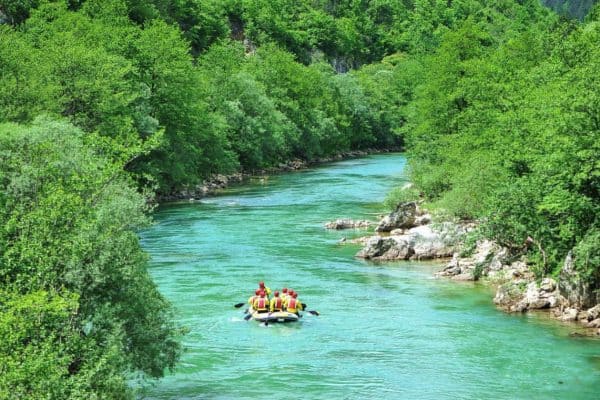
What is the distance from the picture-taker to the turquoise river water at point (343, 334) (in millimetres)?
24719

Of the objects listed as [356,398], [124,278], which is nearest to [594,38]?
[356,398]

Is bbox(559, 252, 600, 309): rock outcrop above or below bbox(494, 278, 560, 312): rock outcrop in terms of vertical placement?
above

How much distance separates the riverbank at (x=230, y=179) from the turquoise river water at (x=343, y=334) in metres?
15.6

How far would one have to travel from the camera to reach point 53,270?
19.2 metres

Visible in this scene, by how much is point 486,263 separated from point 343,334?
399 inches

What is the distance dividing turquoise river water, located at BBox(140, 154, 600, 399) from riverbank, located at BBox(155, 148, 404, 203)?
1555 cm

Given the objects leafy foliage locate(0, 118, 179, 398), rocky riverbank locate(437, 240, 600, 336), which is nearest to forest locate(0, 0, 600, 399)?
leafy foliage locate(0, 118, 179, 398)

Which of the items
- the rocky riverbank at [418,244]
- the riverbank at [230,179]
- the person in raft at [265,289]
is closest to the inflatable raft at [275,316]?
the person in raft at [265,289]

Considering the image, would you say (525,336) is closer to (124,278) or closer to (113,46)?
(124,278)

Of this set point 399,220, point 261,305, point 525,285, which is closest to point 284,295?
point 261,305

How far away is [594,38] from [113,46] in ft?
117

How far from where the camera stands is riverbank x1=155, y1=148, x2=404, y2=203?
65.4m

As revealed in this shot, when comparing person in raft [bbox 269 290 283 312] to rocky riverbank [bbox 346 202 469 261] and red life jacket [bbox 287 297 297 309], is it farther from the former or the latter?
rocky riverbank [bbox 346 202 469 261]

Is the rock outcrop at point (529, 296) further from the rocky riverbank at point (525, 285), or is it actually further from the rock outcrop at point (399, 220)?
the rock outcrop at point (399, 220)
